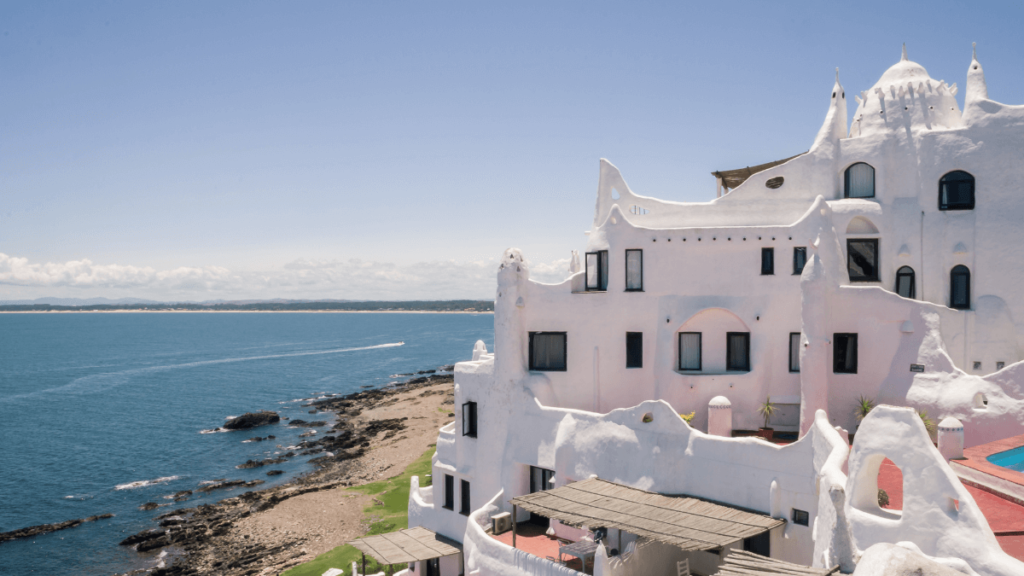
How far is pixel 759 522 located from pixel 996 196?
639 inches

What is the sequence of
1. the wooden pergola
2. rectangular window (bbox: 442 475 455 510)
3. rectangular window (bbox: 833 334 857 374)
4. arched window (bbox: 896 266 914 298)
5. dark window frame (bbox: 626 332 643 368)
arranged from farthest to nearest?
rectangular window (bbox: 442 475 455 510) → dark window frame (bbox: 626 332 643 368) → arched window (bbox: 896 266 914 298) → rectangular window (bbox: 833 334 857 374) → the wooden pergola

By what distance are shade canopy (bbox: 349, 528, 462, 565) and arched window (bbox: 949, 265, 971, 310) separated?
72.1 ft

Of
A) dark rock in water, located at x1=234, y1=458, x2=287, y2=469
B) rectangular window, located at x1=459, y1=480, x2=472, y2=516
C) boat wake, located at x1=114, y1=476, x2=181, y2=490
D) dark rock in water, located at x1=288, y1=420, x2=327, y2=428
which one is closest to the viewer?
rectangular window, located at x1=459, y1=480, x2=472, y2=516

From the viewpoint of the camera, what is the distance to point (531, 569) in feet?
65.5

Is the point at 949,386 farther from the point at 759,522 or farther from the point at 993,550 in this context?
the point at 993,550

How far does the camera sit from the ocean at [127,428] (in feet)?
138

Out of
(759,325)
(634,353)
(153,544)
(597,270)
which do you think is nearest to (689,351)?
(634,353)

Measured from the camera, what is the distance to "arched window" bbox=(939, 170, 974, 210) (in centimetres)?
2452

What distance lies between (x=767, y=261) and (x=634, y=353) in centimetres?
659

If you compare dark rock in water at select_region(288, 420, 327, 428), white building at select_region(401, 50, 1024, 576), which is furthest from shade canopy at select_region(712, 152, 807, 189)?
dark rock in water at select_region(288, 420, 327, 428)

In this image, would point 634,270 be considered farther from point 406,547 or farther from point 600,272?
point 406,547

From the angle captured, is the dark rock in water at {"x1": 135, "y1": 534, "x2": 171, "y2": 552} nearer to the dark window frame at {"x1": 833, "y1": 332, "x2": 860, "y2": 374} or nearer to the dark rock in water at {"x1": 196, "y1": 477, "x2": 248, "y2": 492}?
the dark rock in water at {"x1": 196, "y1": 477, "x2": 248, "y2": 492}

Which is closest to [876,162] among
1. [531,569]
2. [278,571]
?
[531,569]

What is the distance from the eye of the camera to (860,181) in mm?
26250
